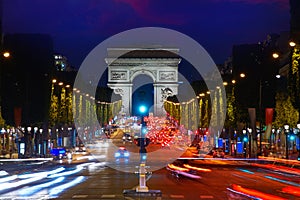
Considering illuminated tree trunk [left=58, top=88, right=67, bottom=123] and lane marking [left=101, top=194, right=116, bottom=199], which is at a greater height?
illuminated tree trunk [left=58, top=88, right=67, bottom=123]

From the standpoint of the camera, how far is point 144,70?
532 ft

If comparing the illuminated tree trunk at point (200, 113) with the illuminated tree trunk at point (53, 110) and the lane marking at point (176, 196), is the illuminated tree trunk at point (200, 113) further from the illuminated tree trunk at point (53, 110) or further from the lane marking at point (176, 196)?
the lane marking at point (176, 196)

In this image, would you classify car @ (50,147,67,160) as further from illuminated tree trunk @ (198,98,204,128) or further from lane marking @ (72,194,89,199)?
illuminated tree trunk @ (198,98,204,128)

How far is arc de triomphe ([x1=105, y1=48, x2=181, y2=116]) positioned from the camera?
158875 mm

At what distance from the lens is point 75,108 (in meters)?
104

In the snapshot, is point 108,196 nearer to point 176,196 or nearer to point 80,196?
point 80,196

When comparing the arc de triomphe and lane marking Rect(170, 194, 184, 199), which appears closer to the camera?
lane marking Rect(170, 194, 184, 199)

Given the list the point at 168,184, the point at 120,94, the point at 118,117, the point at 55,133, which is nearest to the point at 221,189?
the point at 168,184

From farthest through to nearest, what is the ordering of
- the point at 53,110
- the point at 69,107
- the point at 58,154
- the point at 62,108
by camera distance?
the point at 69,107 < the point at 62,108 < the point at 53,110 < the point at 58,154

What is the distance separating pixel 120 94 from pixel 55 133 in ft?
279

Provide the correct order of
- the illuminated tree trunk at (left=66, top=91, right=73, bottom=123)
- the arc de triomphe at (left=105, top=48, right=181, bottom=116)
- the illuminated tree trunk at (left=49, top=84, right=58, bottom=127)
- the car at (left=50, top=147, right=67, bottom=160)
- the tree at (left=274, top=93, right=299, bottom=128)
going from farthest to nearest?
the arc de triomphe at (left=105, top=48, right=181, bottom=116), the illuminated tree trunk at (left=66, top=91, right=73, bottom=123), the illuminated tree trunk at (left=49, top=84, right=58, bottom=127), the car at (left=50, top=147, right=67, bottom=160), the tree at (left=274, top=93, right=299, bottom=128)

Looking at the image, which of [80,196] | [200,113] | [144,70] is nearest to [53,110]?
[200,113]

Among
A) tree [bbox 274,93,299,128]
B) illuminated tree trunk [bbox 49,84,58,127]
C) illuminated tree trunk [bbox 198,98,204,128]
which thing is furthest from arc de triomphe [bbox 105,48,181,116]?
tree [bbox 274,93,299,128]

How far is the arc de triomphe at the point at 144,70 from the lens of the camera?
15888 centimetres
